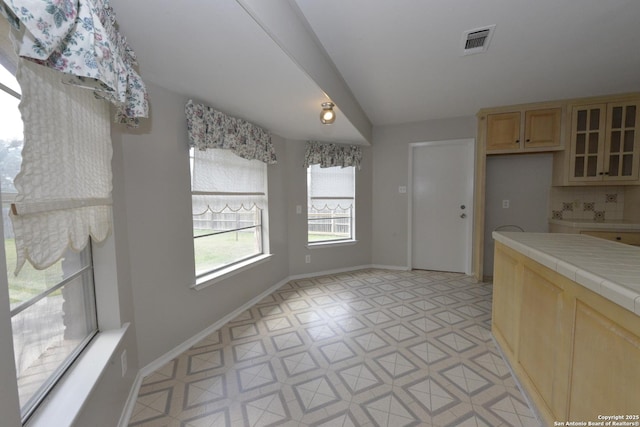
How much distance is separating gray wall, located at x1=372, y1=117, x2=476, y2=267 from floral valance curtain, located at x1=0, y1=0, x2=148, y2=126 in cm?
366

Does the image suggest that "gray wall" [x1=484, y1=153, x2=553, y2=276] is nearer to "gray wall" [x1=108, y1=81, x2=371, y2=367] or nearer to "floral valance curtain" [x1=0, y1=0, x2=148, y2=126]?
"gray wall" [x1=108, y1=81, x2=371, y2=367]

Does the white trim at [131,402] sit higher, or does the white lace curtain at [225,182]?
the white lace curtain at [225,182]

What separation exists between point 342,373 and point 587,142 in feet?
12.6

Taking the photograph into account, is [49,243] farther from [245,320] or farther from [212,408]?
[245,320]

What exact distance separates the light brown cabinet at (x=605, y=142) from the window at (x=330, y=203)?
2779mm

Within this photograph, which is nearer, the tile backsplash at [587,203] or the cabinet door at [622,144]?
the cabinet door at [622,144]

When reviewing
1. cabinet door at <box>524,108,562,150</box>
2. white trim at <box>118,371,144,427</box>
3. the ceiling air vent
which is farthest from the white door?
white trim at <box>118,371,144,427</box>

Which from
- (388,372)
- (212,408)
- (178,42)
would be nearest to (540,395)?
(388,372)

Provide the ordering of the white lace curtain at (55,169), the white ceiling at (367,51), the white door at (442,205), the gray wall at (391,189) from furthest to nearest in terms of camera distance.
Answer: the gray wall at (391,189), the white door at (442,205), the white ceiling at (367,51), the white lace curtain at (55,169)

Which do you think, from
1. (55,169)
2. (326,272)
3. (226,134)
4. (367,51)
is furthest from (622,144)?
(55,169)

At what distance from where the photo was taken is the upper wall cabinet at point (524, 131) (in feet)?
10.7

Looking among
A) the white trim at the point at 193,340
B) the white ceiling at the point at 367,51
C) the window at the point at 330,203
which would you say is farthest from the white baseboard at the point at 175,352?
the white ceiling at the point at 367,51

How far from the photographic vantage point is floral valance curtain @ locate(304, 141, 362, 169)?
3723 millimetres

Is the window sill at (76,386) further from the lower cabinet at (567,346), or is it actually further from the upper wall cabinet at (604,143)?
the upper wall cabinet at (604,143)
